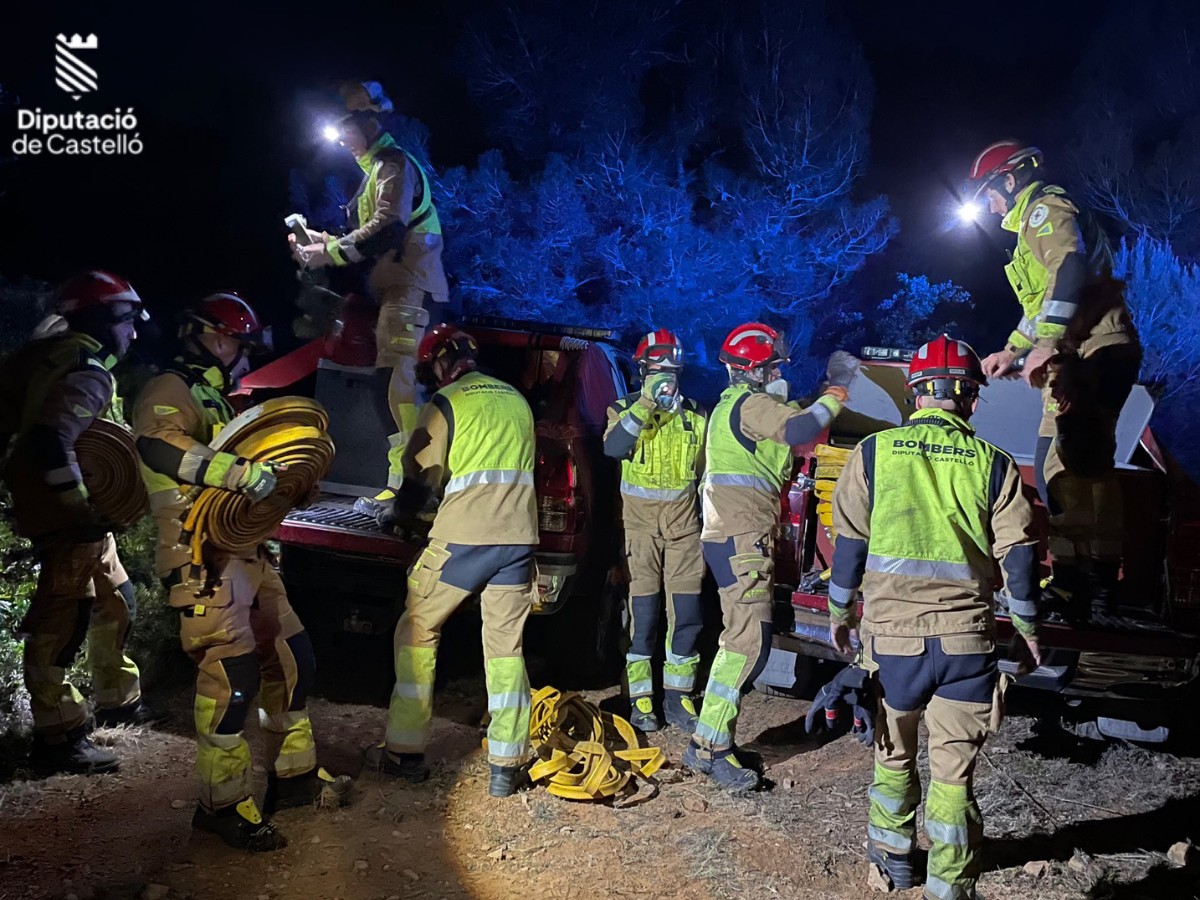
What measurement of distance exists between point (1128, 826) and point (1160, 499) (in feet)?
5.45

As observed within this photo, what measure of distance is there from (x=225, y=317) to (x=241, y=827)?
6.78ft

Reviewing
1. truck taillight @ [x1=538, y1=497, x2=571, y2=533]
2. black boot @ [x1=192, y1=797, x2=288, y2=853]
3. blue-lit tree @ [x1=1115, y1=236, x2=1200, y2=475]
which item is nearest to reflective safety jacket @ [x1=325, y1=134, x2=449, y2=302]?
truck taillight @ [x1=538, y1=497, x2=571, y2=533]

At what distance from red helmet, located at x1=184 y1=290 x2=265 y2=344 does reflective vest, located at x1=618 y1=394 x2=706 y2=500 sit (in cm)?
211

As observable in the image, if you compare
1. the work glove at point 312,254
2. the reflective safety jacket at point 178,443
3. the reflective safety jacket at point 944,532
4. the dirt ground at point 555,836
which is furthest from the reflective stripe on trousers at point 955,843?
the work glove at point 312,254

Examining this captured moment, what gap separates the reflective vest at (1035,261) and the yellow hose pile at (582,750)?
301 cm

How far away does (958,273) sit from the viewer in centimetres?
2117

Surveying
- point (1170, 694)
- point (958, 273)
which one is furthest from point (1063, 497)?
point (958, 273)

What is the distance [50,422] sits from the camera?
3.76 metres

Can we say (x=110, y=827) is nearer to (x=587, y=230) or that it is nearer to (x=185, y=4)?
(x=587, y=230)

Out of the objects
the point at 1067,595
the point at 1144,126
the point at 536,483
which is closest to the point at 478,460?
the point at 536,483

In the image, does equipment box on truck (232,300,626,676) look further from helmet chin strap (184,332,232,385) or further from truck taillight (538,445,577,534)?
helmet chin strap (184,332,232,385)

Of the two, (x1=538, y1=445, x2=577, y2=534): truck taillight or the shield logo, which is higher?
the shield logo

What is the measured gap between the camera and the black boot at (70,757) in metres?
3.90

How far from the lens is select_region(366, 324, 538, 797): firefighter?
4.02 m
